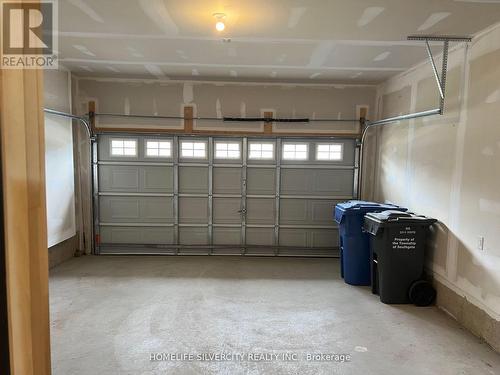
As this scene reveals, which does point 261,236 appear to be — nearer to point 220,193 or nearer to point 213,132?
point 220,193

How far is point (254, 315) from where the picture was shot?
3471 millimetres

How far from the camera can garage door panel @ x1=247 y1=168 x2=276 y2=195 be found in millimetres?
5668

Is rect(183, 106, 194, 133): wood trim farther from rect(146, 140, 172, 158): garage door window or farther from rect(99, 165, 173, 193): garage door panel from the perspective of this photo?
rect(99, 165, 173, 193): garage door panel

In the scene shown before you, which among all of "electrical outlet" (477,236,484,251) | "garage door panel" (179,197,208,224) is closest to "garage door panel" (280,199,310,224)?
"garage door panel" (179,197,208,224)

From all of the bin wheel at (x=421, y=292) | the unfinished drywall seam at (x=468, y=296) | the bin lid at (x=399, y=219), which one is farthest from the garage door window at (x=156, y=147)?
the unfinished drywall seam at (x=468, y=296)

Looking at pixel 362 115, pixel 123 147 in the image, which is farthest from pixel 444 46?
pixel 123 147

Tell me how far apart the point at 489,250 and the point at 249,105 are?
151 inches

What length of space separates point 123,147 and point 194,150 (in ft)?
3.85

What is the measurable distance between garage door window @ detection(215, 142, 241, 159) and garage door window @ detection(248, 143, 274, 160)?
0.72ft

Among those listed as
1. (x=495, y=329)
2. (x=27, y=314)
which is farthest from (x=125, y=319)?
(x=495, y=329)

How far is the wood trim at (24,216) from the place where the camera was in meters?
0.78

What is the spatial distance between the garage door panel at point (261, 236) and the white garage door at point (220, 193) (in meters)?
0.02

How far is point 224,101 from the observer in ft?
18.1

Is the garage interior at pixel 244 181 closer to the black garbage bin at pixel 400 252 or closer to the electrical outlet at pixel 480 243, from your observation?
the electrical outlet at pixel 480 243
